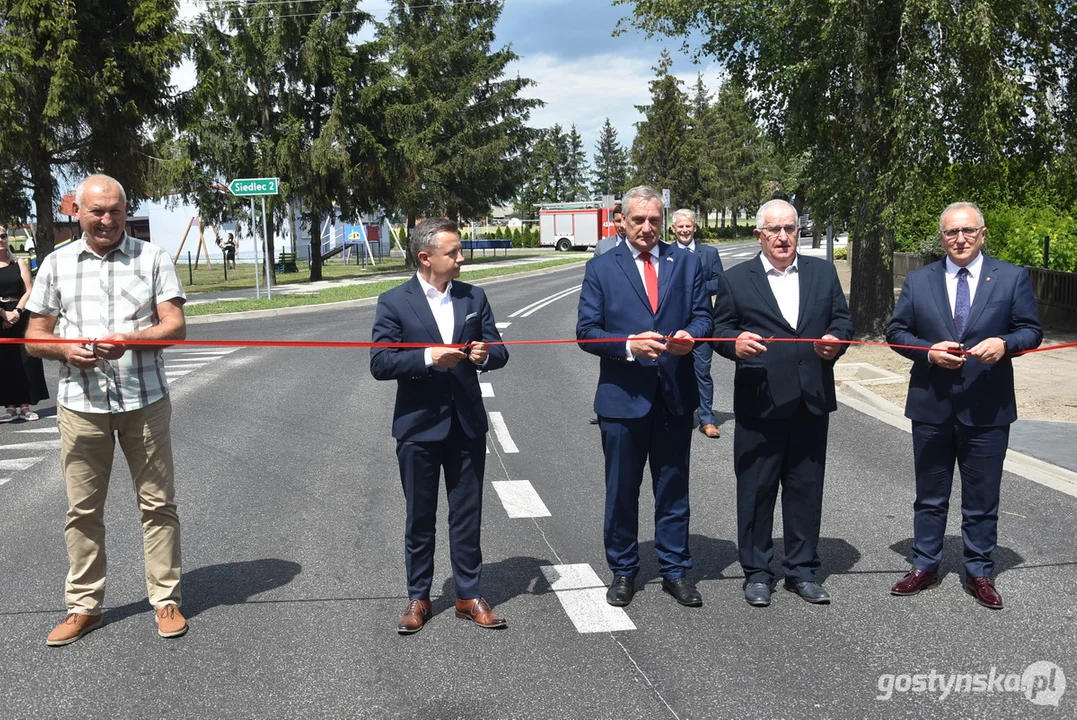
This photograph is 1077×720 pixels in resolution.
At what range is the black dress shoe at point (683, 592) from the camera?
473 cm

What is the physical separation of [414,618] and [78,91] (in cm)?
2483

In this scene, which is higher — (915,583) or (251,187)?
(251,187)

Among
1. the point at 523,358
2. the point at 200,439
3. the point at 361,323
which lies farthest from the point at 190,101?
the point at 200,439

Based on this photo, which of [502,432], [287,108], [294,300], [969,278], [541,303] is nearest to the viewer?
[969,278]

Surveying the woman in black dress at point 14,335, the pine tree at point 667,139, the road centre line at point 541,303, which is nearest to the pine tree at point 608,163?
the pine tree at point 667,139

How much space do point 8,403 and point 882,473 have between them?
26.0 ft

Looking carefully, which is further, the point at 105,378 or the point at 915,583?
the point at 915,583

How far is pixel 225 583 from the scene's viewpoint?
510cm

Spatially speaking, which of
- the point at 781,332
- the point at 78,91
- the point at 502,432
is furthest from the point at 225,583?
the point at 78,91

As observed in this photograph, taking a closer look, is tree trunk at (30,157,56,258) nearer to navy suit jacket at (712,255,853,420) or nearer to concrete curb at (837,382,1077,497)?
concrete curb at (837,382,1077,497)

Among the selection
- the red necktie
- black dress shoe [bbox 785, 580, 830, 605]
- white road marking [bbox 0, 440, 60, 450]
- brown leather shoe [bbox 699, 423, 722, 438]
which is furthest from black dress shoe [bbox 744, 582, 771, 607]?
white road marking [bbox 0, 440, 60, 450]

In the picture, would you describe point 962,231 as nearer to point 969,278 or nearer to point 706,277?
point 969,278

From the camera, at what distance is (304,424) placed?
9594 mm

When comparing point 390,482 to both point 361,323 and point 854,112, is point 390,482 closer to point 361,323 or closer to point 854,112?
point 854,112
